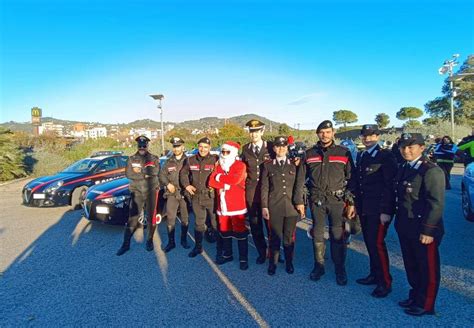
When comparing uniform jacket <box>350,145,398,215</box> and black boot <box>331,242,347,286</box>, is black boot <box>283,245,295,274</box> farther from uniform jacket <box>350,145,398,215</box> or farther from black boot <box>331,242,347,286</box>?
uniform jacket <box>350,145,398,215</box>

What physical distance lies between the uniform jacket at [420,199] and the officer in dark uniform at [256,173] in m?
1.81

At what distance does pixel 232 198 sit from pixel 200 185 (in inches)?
27.2

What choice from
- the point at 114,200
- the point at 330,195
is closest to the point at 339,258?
the point at 330,195

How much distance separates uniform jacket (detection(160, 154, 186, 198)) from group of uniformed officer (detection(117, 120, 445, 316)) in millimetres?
17

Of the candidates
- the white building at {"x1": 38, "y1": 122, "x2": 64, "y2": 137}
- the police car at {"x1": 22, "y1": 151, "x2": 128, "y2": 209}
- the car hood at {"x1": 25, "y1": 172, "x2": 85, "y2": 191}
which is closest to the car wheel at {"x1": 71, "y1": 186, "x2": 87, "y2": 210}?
the police car at {"x1": 22, "y1": 151, "x2": 128, "y2": 209}

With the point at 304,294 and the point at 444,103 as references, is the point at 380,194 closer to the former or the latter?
the point at 304,294

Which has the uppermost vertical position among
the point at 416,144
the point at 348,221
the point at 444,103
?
the point at 444,103

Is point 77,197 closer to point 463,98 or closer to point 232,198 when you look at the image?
point 232,198

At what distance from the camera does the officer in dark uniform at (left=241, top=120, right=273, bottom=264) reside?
439 centimetres

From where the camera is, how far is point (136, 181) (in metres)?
5.30

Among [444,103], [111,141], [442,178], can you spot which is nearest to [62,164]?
[111,141]

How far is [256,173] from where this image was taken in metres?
4.39

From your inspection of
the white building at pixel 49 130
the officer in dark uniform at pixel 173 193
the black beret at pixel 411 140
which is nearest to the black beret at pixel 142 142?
the officer in dark uniform at pixel 173 193

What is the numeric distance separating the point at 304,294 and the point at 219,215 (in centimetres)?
158
